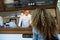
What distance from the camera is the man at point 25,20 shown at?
12.4 feet

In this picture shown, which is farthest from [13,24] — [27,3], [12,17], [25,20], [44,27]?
[44,27]

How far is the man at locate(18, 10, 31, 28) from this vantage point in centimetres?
377

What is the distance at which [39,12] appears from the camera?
2.88 metres

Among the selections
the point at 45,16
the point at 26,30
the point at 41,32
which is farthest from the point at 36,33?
the point at 26,30

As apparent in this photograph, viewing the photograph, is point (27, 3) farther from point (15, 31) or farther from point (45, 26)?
point (45, 26)

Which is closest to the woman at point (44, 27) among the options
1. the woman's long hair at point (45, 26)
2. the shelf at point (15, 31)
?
the woman's long hair at point (45, 26)

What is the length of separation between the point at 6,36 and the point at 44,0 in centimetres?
126

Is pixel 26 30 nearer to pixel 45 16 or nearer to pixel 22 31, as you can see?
pixel 22 31

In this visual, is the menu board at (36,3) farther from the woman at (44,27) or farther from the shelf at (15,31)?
the woman at (44,27)

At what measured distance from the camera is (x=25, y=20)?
3.79 meters

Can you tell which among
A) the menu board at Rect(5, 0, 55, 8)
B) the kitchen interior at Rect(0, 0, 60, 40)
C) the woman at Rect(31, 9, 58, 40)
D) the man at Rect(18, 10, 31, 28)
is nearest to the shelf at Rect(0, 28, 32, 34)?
the kitchen interior at Rect(0, 0, 60, 40)

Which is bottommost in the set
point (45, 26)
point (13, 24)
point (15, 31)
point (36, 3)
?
point (15, 31)

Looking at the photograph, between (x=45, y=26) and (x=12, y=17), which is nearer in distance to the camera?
(x=45, y=26)

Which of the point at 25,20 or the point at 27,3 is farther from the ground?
the point at 27,3
